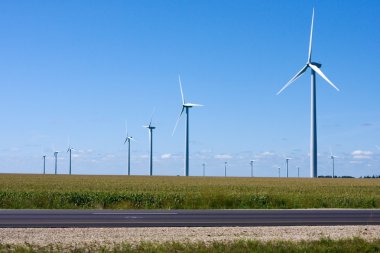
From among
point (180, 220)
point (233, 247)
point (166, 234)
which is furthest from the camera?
point (180, 220)

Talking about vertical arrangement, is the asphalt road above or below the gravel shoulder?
above

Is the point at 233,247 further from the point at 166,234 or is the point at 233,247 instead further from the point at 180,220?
the point at 180,220

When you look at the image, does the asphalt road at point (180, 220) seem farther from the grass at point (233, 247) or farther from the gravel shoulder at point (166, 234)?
the grass at point (233, 247)

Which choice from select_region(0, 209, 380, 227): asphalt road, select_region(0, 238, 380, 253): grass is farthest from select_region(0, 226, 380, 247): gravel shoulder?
select_region(0, 209, 380, 227): asphalt road

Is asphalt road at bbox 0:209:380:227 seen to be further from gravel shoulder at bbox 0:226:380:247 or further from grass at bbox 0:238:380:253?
grass at bbox 0:238:380:253

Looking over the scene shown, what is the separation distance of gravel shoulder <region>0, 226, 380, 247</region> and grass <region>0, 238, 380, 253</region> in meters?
0.76

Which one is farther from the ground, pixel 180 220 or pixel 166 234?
pixel 180 220

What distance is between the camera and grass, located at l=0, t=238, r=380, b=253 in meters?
17.2

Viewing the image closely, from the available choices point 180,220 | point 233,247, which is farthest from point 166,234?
point 180,220

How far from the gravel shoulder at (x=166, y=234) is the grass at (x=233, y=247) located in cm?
76

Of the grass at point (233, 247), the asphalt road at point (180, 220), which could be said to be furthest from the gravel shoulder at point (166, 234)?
the asphalt road at point (180, 220)

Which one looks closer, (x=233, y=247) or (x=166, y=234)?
(x=233, y=247)

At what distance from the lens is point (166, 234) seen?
69.9 ft

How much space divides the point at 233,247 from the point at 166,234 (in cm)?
398
